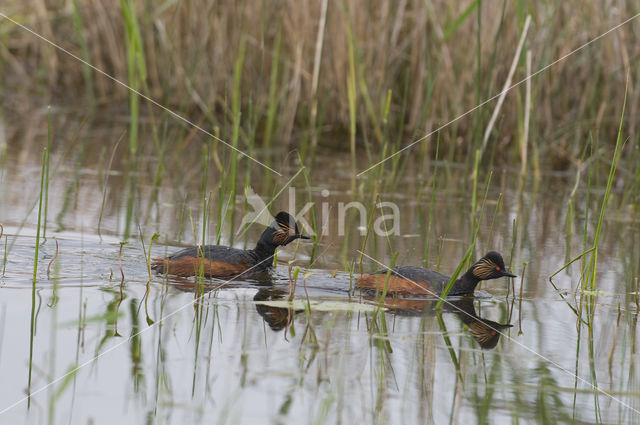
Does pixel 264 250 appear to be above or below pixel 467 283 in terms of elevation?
above

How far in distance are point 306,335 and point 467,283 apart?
158 centimetres

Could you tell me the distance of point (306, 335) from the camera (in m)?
4.38

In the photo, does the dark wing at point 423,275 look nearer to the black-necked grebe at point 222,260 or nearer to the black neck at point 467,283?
the black neck at point 467,283

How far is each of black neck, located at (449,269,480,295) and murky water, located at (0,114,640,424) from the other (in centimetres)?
9

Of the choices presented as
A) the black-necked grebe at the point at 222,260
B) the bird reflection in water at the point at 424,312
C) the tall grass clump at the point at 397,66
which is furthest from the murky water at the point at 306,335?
the tall grass clump at the point at 397,66

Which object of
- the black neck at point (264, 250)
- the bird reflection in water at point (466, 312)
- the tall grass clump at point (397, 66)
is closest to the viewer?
the bird reflection in water at point (466, 312)

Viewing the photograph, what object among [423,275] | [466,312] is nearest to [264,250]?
[423,275]

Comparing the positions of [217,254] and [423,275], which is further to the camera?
[217,254]

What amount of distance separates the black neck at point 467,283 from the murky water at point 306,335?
0.29 ft

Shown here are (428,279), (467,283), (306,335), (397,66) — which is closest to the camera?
(306,335)

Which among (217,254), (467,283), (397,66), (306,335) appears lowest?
(306,335)

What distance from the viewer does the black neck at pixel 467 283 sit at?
561 cm

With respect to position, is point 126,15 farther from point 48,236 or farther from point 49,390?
point 49,390

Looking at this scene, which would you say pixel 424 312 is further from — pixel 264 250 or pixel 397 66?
pixel 397 66
